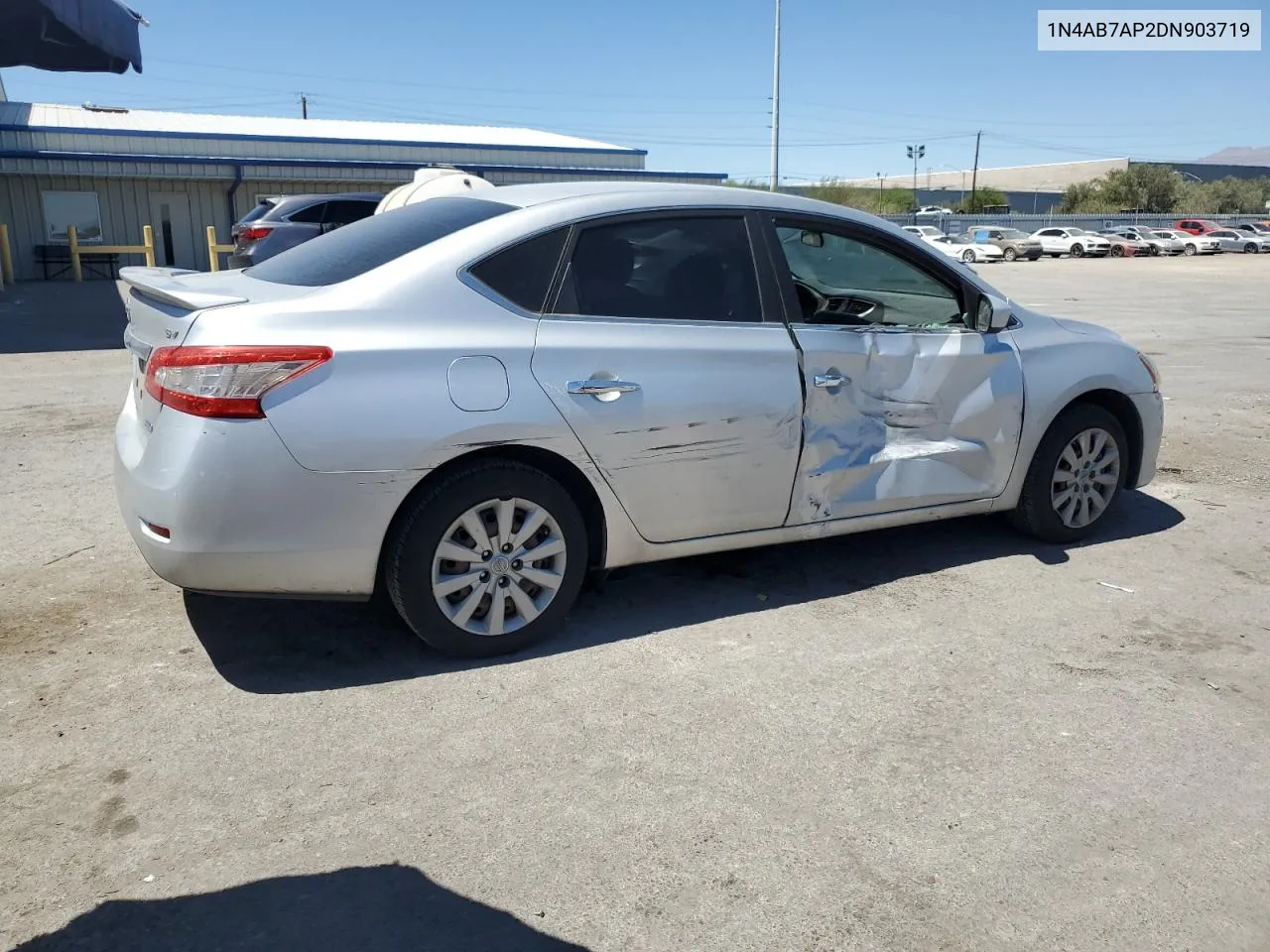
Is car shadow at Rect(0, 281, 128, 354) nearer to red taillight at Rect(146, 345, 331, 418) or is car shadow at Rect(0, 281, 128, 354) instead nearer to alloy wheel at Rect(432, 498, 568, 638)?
red taillight at Rect(146, 345, 331, 418)

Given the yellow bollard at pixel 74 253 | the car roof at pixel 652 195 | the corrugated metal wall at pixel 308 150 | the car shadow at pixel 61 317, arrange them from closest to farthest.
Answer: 1. the car roof at pixel 652 195
2. the car shadow at pixel 61 317
3. the yellow bollard at pixel 74 253
4. the corrugated metal wall at pixel 308 150

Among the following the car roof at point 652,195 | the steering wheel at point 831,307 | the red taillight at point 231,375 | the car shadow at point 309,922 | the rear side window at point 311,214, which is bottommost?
the car shadow at point 309,922

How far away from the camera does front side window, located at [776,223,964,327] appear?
15.2 ft

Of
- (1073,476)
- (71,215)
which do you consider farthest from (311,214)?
(1073,476)

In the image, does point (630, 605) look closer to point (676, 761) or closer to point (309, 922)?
point (676, 761)

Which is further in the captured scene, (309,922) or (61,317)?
(61,317)

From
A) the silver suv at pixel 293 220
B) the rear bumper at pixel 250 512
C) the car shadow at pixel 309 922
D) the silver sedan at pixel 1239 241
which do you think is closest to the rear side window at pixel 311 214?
the silver suv at pixel 293 220

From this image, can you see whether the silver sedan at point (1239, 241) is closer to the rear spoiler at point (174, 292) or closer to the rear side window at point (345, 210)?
the rear side window at point (345, 210)

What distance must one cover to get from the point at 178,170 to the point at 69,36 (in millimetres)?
16894

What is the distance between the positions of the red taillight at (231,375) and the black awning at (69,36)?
30.2 feet

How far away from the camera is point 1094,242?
48500 mm

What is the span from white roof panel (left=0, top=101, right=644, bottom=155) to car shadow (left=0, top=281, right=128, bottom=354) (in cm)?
711

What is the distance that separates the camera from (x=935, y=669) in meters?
3.87

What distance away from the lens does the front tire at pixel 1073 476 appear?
5051 millimetres
